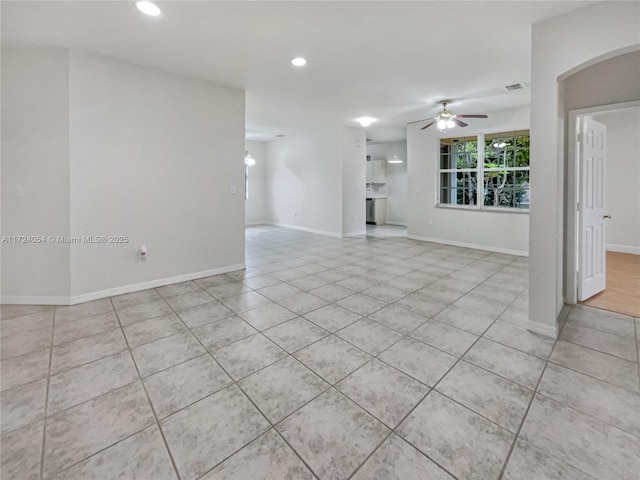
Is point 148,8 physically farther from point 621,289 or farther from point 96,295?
point 621,289

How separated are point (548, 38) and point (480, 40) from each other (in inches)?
27.2

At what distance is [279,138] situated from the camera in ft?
30.7

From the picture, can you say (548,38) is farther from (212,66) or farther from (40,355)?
(40,355)

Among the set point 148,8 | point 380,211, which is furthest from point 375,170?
point 148,8

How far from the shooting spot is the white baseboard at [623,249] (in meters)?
5.86

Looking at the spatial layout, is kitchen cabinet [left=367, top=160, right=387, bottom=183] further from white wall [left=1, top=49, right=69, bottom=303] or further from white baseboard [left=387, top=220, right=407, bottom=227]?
white wall [left=1, top=49, right=69, bottom=303]

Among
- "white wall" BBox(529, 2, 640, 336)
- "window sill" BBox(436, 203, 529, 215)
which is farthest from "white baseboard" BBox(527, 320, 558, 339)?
"window sill" BBox(436, 203, 529, 215)

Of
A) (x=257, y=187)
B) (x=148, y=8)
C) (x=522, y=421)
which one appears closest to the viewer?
(x=522, y=421)

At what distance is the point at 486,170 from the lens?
6418 mm

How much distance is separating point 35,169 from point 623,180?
9.49m

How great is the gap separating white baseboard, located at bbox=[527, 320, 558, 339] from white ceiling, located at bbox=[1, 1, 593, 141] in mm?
2645

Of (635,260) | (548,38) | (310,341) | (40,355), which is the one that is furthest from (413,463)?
(635,260)

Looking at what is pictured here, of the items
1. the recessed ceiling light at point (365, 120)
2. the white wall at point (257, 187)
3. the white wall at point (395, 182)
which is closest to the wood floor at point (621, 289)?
the recessed ceiling light at point (365, 120)

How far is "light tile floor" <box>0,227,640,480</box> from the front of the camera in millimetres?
1487
